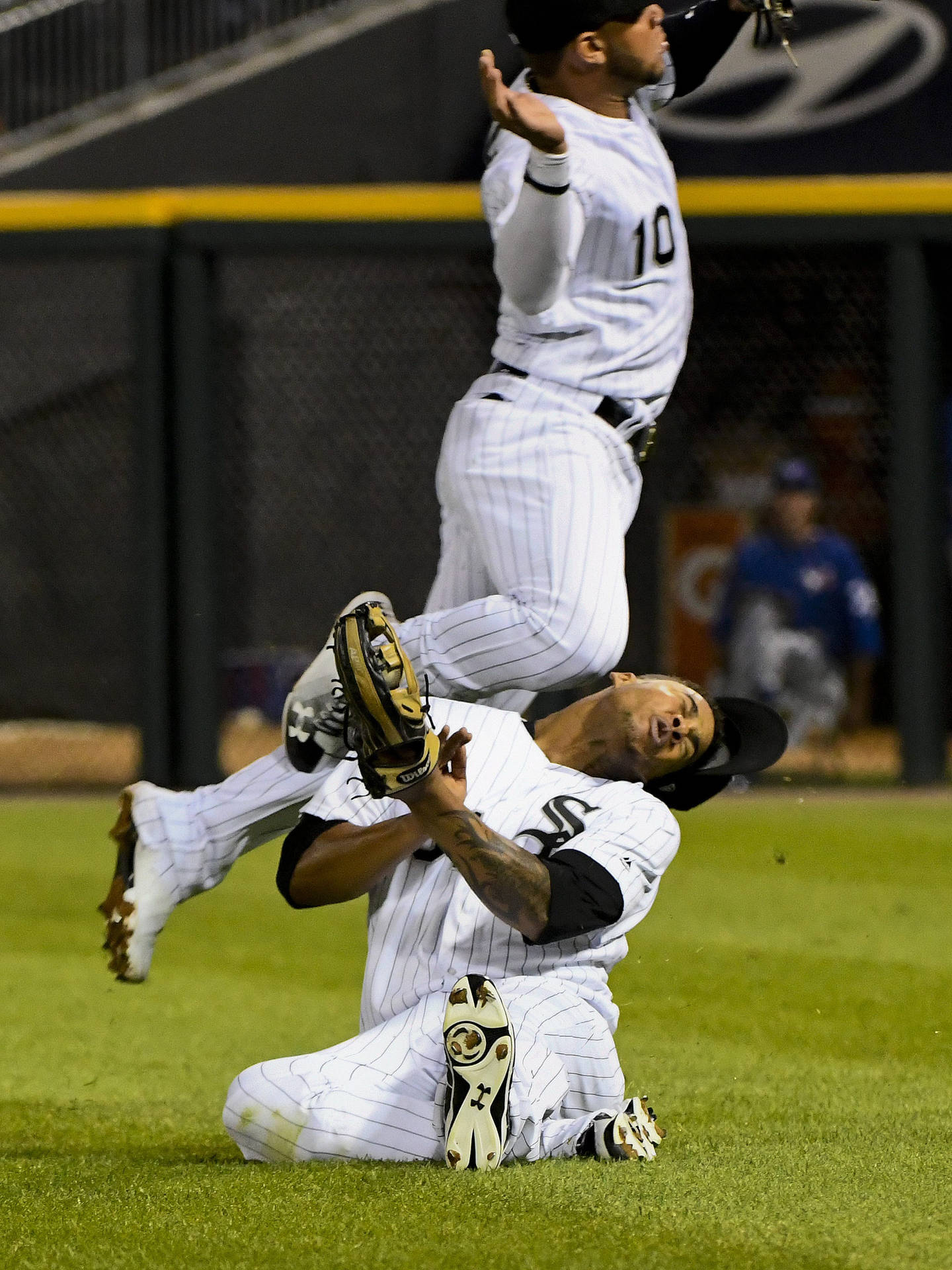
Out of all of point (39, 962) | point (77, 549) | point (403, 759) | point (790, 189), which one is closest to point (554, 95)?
point (403, 759)

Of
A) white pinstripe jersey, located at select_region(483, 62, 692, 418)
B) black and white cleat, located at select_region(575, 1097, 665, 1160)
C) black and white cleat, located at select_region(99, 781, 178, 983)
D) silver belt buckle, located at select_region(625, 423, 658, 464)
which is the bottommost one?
black and white cleat, located at select_region(575, 1097, 665, 1160)

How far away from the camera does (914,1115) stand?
334cm

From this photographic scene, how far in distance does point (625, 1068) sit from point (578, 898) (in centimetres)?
128

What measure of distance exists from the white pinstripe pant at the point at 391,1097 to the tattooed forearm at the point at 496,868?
241mm

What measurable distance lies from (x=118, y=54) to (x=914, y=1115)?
1079cm

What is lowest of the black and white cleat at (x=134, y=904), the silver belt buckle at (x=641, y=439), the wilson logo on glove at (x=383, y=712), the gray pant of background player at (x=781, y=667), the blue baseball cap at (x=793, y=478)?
the gray pant of background player at (x=781, y=667)

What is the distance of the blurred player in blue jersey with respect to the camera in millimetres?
9469

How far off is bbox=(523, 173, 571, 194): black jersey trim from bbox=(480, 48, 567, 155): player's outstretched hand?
0.09m

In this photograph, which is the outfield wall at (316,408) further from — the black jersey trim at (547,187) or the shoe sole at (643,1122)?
the shoe sole at (643,1122)

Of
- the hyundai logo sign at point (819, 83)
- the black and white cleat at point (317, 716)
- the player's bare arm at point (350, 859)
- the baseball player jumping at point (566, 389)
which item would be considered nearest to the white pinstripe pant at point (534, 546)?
the baseball player jumping at point (566, 389)

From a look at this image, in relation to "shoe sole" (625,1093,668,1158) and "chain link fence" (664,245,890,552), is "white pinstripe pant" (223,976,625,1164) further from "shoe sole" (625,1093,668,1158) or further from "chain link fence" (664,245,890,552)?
"chain link fence" (664,245,890,552)

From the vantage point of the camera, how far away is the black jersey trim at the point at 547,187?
10.6 ft

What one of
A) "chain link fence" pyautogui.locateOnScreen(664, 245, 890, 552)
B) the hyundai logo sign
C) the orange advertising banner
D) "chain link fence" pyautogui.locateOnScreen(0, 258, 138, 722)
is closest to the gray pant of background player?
the orange advertising banner

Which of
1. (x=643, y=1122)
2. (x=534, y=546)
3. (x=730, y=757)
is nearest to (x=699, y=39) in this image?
(x=534, y=546)
